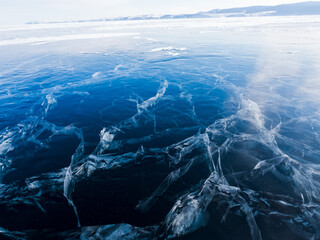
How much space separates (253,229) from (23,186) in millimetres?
5765

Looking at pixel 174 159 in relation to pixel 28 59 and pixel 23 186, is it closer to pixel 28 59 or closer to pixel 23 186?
pixel 23 186

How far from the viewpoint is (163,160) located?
208 inches

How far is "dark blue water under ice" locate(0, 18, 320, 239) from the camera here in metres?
3.64

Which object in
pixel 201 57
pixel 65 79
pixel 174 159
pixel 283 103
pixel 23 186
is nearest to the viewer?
pixel 23 186

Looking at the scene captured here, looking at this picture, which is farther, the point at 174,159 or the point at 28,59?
the point at 28,59

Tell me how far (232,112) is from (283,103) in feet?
9.56

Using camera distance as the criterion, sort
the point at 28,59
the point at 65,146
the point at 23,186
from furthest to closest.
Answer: the point at 28,59, the point at 65,146, the point at 23,186

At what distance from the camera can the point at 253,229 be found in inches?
135

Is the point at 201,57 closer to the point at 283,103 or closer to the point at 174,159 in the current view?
the point at 283,103

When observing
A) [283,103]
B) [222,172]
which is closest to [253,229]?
[222,172]

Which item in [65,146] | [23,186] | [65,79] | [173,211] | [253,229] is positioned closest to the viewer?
[253,229]

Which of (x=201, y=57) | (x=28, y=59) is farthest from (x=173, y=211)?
(x=28, y=59)

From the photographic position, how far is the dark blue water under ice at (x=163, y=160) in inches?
143

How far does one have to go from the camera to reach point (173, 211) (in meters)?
3.86
